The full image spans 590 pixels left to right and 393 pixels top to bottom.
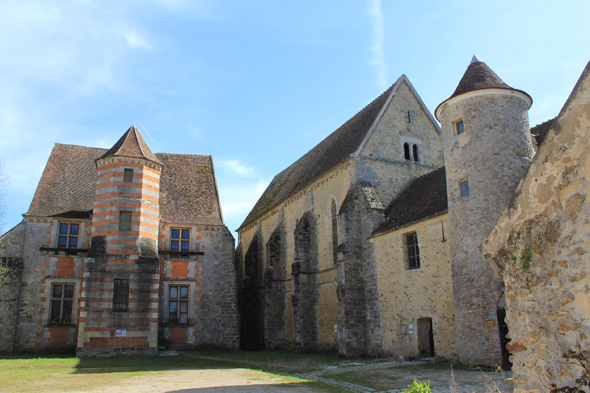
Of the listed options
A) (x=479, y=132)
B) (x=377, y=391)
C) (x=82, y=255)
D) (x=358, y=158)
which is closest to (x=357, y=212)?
(x=358, y=158)

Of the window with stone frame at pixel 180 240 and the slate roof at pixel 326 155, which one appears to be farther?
the window with stone frame at pixel 180 240

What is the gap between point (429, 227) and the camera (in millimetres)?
17781

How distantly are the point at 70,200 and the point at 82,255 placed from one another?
3317 mm

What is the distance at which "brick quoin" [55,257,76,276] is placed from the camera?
23484 mm

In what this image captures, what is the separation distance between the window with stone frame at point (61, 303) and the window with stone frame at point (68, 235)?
2.07 metres

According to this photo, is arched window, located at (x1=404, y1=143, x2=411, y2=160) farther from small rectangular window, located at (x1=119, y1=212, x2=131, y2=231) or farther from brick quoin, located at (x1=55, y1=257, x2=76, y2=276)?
brick quoin, located at (x1=55, y1=257, x2=76, y2=276)

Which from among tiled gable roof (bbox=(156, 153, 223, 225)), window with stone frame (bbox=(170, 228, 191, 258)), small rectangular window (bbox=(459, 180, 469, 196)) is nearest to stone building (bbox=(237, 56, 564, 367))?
small rectangular window (bbox=(459, 180, 469, 196))

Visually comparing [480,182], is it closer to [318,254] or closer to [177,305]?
[318,254]

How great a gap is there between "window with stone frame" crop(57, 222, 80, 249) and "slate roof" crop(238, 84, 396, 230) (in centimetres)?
1225

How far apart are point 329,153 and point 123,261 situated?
12813mm

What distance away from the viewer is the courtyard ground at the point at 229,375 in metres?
11.5

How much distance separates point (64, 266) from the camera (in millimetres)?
23609

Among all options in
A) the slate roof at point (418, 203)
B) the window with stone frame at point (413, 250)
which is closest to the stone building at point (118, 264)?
the slate roof at point (418, 203)

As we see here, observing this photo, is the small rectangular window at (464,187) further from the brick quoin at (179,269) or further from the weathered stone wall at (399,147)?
the brick quoin at (179,269)
